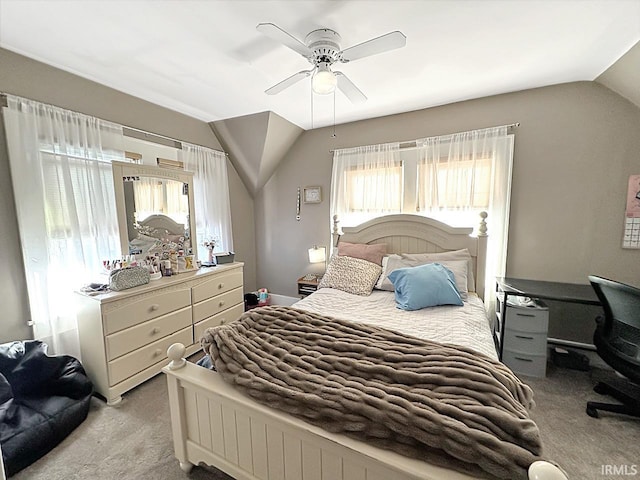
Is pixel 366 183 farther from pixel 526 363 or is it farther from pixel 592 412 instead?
pixel 592 412

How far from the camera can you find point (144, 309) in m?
2.10

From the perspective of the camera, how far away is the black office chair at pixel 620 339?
1.59 metres

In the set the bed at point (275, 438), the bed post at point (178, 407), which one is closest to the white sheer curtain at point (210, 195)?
the bed at point (275, 438)

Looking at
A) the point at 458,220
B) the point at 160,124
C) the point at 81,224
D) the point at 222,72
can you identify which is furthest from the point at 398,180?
the point at 81,224

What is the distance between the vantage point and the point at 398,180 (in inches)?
119

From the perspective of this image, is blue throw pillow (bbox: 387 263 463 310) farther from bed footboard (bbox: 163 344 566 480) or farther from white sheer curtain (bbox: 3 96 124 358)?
white sheer curtain (bbox: 3 96 124 358)

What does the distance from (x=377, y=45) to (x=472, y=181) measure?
1.79 meters

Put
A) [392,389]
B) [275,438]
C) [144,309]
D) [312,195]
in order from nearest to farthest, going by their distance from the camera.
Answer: [392,389] < [275,438] < [144,309] < [312,195]

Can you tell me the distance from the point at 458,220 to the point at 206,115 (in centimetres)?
301

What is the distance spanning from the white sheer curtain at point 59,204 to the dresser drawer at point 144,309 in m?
0.46

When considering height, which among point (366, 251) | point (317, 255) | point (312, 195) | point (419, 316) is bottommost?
point (419, 316)

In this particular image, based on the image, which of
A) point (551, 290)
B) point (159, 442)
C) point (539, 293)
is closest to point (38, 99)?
point (159, 442)

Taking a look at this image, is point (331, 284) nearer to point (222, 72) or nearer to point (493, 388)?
Result: point (493, 388)

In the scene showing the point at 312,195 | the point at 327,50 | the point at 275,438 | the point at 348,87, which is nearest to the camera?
the point at 275,438
